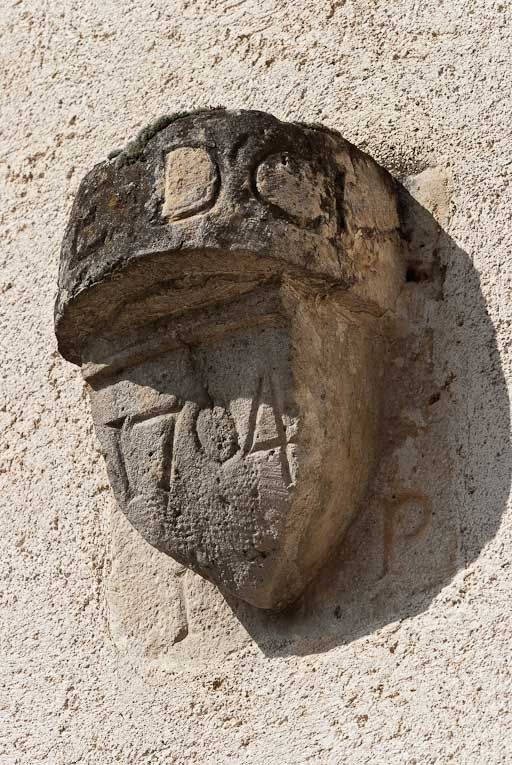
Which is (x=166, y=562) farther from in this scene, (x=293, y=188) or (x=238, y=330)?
(x=293, y=188)

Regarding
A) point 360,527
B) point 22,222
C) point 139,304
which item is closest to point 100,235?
point 139,304

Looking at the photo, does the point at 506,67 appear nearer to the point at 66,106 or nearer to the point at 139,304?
the point at 139,304

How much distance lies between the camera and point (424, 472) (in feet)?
5.69

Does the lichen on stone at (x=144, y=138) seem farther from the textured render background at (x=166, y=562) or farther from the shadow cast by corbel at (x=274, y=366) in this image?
the textured render background at (x=166, y=562)

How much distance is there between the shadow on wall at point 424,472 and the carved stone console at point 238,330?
28mm

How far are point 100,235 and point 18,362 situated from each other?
52cm

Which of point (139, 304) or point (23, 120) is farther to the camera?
point (23, 120)

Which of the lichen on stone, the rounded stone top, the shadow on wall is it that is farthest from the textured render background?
the lichen on stone

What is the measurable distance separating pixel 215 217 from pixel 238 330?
0.52 feet

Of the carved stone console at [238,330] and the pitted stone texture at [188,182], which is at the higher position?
the pitted stone texture at [188,182]

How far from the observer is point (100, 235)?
1.69m

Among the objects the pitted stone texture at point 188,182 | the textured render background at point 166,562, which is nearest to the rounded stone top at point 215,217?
the pitted stone texture at point 188,182

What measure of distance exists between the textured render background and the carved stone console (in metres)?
0.10

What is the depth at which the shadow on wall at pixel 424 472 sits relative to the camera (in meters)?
1.68
